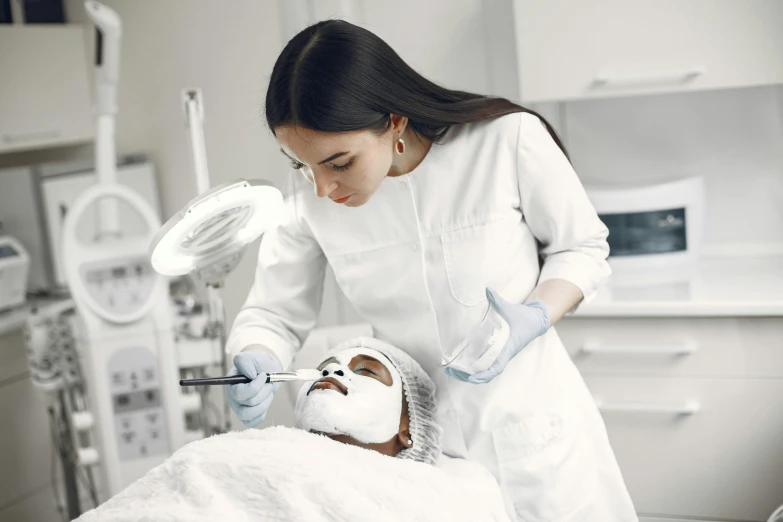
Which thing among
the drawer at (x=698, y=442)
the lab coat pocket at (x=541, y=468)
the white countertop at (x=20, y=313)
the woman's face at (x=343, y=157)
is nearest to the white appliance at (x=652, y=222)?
the drawer at (x=698, y=442)

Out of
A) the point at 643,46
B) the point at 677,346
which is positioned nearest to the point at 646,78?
the point at 643,46

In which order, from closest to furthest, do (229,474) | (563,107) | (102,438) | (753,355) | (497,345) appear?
(229,474)
(497,345)
(753,355)
(102,438)
(563,107)

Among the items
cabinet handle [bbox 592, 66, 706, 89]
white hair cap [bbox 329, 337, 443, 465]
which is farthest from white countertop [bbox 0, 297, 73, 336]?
cabinet handle [bbox 592, 66, 706, 89]

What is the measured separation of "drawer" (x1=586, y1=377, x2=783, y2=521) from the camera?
6.80 ft

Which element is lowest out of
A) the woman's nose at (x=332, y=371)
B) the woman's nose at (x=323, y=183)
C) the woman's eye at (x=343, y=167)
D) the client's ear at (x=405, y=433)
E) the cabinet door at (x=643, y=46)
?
the client's ear at (x=405, y=433)

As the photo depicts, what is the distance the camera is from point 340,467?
1157 millimetres

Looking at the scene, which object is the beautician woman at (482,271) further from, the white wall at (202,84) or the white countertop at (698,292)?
the white wall at (202,84)

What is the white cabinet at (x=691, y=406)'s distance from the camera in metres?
2.05

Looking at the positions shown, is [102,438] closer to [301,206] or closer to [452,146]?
[301,206]

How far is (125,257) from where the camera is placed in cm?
212

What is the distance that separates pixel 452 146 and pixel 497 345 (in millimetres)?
366

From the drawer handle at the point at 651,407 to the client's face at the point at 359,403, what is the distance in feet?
3.16

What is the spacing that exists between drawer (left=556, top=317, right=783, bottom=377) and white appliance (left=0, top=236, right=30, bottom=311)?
5.64 ft

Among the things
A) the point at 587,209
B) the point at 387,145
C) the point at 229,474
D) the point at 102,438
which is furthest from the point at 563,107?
the point at 229,474
